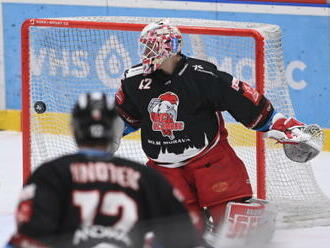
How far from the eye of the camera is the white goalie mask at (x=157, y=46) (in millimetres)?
4547

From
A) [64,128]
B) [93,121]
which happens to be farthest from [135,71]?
[93,121]

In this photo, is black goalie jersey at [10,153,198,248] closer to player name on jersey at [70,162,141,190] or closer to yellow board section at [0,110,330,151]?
player name on jersey at [70,162,141,190]

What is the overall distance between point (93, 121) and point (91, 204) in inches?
8.5

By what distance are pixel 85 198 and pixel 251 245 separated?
2.24m

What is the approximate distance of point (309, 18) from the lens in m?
7.44

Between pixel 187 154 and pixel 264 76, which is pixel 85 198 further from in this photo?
pixel 264 76

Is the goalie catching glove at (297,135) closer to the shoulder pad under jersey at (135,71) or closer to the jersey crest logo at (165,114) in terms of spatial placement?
the jersey crest logo at (165,114)

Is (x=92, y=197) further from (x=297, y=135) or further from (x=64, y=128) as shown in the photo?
(x=64, y=128)

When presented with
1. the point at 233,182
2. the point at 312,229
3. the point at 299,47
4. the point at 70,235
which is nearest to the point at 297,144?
the point at 233,182

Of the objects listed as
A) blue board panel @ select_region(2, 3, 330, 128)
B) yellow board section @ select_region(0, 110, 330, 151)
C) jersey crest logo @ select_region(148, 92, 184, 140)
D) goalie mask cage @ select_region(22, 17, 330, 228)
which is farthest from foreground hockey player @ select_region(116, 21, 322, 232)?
blue board panel @ select_region(2, 3, 330, 128)

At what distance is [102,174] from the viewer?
2.87 m

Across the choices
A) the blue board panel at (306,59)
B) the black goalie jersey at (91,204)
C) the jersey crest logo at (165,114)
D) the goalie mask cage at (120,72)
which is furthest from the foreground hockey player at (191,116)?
the blue board panel at (306,59)

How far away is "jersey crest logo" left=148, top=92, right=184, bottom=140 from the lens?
182 inches

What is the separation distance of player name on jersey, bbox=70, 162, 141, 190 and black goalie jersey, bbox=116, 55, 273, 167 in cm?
173
